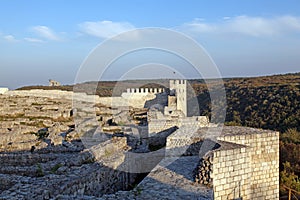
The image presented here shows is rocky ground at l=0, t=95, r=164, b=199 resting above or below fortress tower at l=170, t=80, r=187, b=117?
below

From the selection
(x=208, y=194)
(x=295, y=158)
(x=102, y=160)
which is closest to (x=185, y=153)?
(x=102, y=160)

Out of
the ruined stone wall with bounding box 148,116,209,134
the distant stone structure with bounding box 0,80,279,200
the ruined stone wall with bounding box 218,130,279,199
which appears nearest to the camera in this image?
the distant stone structure with bounding box 0,80,279,200

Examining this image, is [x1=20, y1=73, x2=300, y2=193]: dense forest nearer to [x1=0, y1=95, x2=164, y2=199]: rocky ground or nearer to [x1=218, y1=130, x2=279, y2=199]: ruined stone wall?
[x1=218, y1=130, x2=279, y2=199]: ruined stone wall

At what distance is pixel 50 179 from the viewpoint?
597cm

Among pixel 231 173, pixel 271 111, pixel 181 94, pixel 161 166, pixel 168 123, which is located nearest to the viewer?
pixel 231 173

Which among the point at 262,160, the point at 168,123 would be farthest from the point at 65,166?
the point at 168,123

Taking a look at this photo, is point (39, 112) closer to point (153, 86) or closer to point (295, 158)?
point (295, 158)

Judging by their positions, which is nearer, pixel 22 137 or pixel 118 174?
pixel 118 174

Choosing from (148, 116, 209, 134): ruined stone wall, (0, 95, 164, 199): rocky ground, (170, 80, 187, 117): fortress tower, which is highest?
(170, 80, 187, 117): fortress tower

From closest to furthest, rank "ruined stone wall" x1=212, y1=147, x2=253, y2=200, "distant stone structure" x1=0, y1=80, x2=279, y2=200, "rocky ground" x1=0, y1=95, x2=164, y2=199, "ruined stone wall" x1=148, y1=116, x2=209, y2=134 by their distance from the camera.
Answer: "rocky ground" x1=0, y1=95, x2=164, y2=199 → "distant stone structure" x1=0, y1=80, x2=279, y2=200 → "ruined stone wall" x1=212, y1=147, x2=253, y2=200 → "ruined stone wall" x1=148, y1=116, x2=209, y2=134

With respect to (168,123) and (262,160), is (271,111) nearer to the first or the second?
(168,123)

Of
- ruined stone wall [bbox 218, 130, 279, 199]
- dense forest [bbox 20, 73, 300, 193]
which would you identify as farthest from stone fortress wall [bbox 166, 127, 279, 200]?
dense forest [bbox 20, 73, 300, 193]

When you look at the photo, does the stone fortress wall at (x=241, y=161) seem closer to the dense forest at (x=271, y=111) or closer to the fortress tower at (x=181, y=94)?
the dense forest at (x=271, y=111)

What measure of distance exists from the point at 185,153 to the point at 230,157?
288 cm
